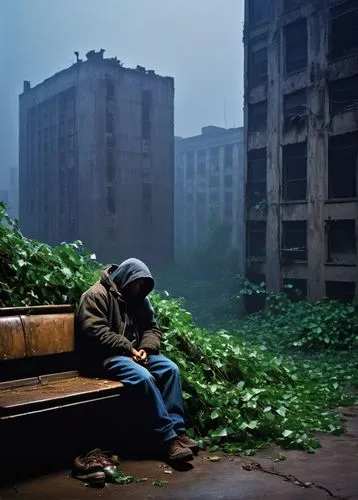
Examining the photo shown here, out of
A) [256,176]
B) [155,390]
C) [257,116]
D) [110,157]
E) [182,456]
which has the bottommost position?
[182,456]

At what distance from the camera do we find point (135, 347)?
17.9 feet

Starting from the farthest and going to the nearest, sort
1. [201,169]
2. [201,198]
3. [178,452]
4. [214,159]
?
[201,169], [201,198], [214,159], [178,452]

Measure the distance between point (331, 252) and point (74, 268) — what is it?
1325 centimetres

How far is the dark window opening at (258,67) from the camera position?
21.5m

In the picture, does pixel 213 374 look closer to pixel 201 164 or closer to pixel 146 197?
pixel 146 197

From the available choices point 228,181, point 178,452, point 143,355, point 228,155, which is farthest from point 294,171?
point 228,155

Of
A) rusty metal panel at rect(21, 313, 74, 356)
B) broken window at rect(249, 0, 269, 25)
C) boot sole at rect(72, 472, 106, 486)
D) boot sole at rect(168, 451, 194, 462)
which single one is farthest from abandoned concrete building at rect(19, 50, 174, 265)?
boot sole at rect(72, 472, 106, 486)

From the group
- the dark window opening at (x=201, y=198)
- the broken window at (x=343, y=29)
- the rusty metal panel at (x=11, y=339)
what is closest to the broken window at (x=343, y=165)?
the broken window at (x=343, y=29)

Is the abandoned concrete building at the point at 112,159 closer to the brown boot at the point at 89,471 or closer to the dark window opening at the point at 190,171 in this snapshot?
the dark window opening at the point at 190,171

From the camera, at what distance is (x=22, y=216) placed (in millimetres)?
43156

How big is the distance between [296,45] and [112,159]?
51.5 feet

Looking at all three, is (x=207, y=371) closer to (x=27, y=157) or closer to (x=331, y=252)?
(x=331, y=252)

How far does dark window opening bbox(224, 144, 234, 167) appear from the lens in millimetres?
47344

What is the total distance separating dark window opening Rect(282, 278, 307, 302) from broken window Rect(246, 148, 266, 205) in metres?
3.76
